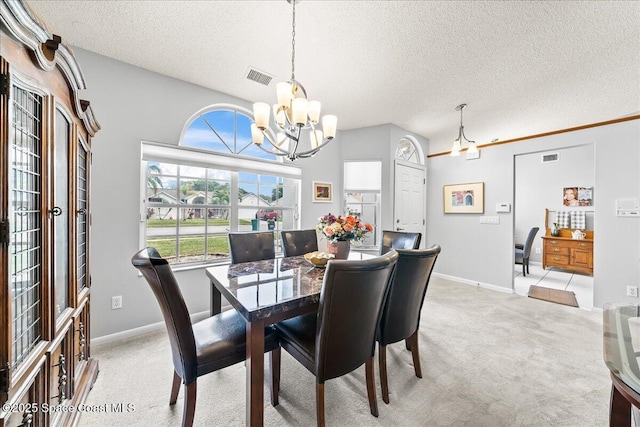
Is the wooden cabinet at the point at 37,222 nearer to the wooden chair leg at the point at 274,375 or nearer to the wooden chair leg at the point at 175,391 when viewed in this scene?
the wooden chair leg at the point at 175,391

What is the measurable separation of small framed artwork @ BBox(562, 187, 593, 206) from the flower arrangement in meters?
5.79

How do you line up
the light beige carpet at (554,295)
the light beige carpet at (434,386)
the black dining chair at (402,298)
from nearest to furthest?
the light beige carpet at (434,386)
the black dining chair at (402,298)
the light beige carpet at (554,295)

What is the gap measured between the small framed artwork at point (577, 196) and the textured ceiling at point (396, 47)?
8.92 ft

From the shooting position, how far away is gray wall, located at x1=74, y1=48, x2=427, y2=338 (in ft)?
7.54

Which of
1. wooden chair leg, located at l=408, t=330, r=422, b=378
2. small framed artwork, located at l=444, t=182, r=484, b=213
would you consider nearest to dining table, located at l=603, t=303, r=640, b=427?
wooden chair leg, located at l=408, t=330, r=422, b=378

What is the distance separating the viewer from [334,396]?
1700 millimetres

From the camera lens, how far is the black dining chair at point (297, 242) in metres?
2.88

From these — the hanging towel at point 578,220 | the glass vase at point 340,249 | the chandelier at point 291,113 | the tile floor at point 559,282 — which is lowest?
the tile floor at point 559,282

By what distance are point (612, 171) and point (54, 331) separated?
5.41 meters

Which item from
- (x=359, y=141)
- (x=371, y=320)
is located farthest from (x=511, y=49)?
(x=371, y=320)

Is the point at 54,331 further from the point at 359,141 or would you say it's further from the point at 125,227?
the point at 359,141

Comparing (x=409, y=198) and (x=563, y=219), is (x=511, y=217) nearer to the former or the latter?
(x=409, y=198)

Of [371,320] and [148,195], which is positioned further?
[148,195]

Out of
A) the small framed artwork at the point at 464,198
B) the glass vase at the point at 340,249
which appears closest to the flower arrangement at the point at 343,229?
the glass vase at the point at 340,249
